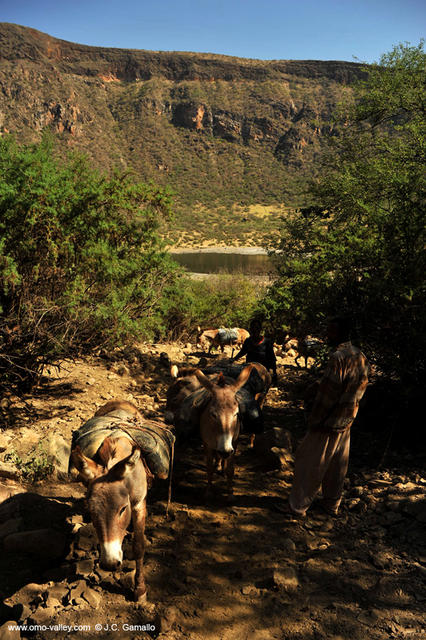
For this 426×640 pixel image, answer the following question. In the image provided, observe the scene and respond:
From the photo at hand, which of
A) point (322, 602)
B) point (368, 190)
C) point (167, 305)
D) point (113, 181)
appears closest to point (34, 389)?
point (167, 305)

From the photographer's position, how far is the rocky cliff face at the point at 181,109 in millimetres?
70375

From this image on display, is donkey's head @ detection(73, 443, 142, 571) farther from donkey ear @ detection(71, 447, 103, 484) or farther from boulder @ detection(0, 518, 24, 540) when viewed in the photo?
boulder @ detection(0, 518, 24, 540)

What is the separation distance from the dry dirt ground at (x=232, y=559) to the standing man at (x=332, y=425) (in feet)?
1.06

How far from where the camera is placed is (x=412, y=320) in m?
5.54

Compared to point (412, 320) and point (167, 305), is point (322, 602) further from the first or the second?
point (167, 305)

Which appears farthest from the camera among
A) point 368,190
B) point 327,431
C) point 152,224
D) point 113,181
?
point 368,190

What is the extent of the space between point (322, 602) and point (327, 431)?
5.16 feet

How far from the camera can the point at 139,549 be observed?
10.7 feet

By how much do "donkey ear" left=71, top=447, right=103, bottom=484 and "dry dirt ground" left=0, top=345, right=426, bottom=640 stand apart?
1.00m

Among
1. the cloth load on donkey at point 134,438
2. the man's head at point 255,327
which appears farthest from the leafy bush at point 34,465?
the man's head at point 255,327

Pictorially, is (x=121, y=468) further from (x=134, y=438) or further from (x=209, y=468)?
(x=209, y=468)

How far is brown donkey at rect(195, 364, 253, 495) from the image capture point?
164 inches

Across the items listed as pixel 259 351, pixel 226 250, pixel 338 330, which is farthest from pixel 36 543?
pixel 226 250

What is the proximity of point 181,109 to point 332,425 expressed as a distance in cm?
10115
